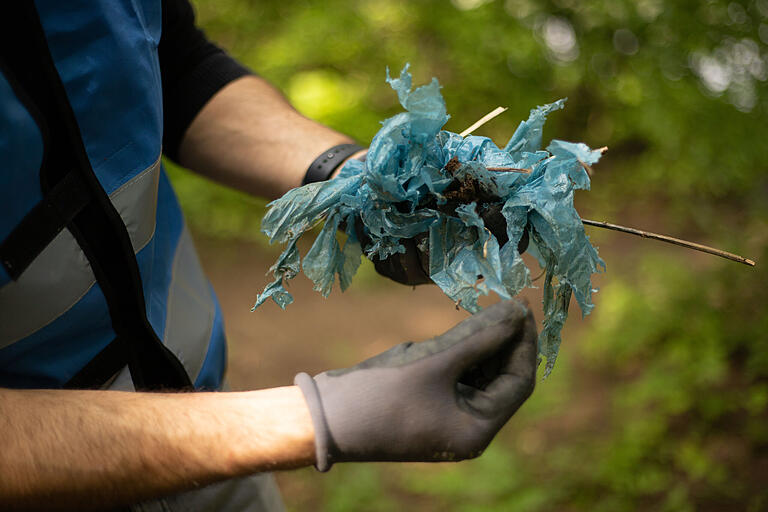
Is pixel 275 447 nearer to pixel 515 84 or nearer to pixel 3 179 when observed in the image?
pixel 3 179

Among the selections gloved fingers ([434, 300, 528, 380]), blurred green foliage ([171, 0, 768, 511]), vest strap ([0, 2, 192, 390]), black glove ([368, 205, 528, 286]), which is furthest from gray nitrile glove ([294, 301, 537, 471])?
blurred green foliage ([171, 0, 768, 511])

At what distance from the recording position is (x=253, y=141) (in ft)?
4.94

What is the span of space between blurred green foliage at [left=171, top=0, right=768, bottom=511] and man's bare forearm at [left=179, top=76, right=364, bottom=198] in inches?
72.7

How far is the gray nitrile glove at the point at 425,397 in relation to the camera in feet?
3.24

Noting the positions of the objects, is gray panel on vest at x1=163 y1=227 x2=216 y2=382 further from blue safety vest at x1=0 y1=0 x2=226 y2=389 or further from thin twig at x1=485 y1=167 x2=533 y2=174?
thin twig at x1=485 y1=167 x2=533 y2=174

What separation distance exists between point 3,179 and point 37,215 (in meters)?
0.08

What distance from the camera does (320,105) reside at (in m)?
4.98

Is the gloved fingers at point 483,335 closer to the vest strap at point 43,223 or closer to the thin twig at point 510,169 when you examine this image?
the thin twig at point 510,169

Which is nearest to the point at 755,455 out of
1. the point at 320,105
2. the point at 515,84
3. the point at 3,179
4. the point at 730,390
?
the point at 730,390

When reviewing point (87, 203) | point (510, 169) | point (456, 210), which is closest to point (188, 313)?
point (87, 203)

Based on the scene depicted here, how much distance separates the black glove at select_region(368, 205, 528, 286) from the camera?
117cm

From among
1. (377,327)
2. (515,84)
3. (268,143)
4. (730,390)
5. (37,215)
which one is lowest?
(377,327)

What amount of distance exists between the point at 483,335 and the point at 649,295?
2.64 meters

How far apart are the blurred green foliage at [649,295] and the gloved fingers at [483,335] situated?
179 centimetres
